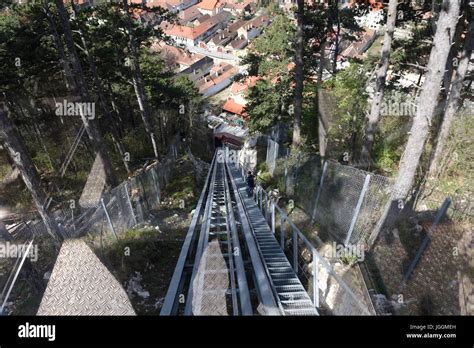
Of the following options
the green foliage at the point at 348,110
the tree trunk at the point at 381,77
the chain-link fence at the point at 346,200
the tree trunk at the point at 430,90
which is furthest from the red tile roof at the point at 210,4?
the tree trunk at the point at 430,90

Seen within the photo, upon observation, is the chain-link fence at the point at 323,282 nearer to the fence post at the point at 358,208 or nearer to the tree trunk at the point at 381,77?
the fence post at the point at 358,208

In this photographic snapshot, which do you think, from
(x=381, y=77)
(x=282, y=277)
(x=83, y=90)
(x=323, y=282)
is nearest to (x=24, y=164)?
(x=83, y=90)

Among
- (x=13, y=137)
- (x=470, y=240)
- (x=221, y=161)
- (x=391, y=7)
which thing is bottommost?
(x=221, y=161)

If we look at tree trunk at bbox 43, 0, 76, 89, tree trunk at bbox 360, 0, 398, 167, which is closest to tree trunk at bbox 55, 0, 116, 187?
tree trunk at bbox 43, 0, 76, 89

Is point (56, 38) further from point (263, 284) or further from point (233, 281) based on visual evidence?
point (263, 284)

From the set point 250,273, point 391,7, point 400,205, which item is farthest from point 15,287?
point 391,7

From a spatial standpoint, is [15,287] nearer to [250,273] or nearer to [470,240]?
[250,273]
